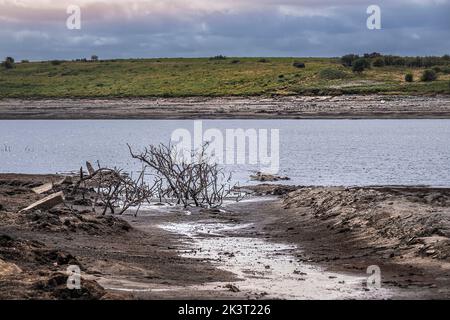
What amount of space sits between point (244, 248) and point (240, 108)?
147 ft

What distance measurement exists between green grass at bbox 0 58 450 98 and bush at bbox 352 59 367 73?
0.55 meters

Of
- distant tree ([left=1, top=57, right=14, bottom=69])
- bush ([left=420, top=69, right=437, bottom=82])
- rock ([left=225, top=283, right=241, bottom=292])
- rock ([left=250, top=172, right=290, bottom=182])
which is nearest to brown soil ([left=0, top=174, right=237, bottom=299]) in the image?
rock ([left=225, top=283, right=241, bottom=292])

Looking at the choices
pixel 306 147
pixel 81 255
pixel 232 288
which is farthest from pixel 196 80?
pixel 232 288

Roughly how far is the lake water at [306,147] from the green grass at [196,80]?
4.11 m

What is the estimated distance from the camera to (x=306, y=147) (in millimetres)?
42906

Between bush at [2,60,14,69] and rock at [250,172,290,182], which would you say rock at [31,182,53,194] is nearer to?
rock at [250,172,290,182]

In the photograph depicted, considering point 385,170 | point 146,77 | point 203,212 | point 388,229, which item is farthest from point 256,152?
point 146,77

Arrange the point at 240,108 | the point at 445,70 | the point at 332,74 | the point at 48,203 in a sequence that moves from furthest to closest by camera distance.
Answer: the point at 445,70
the point at 332,74
the point at 240,108
the point at 48,203

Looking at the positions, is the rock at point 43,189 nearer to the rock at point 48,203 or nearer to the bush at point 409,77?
the rock at point 48,203

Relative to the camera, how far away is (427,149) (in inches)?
1551

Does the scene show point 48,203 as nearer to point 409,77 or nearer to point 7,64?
point 409,77

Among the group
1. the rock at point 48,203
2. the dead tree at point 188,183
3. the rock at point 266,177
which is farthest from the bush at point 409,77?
the rock at point 48,203

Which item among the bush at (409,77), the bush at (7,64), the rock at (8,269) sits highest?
the bush at (7,64)

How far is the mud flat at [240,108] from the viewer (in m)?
56.9
